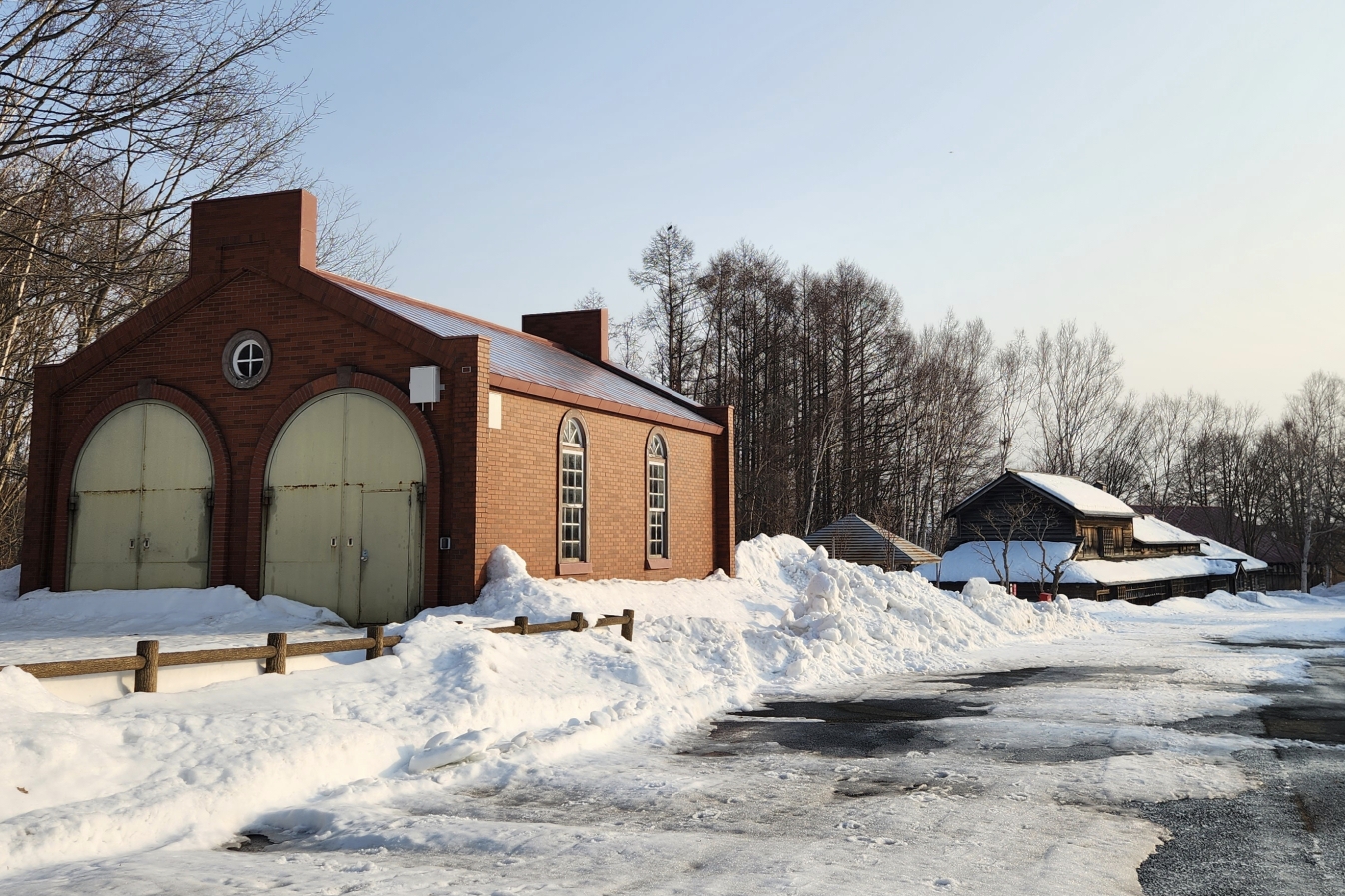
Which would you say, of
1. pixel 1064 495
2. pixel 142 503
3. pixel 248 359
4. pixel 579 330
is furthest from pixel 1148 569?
pixel 142 503

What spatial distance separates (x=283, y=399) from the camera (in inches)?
696

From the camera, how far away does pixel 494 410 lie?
17125 millimetres

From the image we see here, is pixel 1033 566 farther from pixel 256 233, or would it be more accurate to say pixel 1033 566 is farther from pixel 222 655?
pixel 222 655

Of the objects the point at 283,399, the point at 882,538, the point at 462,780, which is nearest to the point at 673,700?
the point at 462,780

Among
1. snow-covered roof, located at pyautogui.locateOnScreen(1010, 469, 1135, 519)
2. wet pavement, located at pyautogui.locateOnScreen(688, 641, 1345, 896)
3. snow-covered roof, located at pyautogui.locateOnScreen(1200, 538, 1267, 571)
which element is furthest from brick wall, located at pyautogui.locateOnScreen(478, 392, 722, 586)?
snow-covered roof, located at pyautogui.locateOnScreen(1200, 538, 1267, 571)

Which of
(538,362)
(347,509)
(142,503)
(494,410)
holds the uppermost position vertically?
(538,362)

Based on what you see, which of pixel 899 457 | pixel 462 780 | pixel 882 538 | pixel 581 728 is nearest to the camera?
pixel 462 780

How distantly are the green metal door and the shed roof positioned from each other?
2466cm

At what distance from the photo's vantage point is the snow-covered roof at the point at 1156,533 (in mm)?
51469

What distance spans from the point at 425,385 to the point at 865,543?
82.4 feet

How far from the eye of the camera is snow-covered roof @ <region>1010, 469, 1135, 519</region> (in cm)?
4478

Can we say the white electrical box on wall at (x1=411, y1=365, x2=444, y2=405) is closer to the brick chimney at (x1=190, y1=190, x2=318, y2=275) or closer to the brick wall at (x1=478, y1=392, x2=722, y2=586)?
the brick wall at (x1=478, y1=392, x2=722, y2=586)

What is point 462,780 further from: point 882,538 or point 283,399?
point 882,538

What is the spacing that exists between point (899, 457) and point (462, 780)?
4615 centimetres
